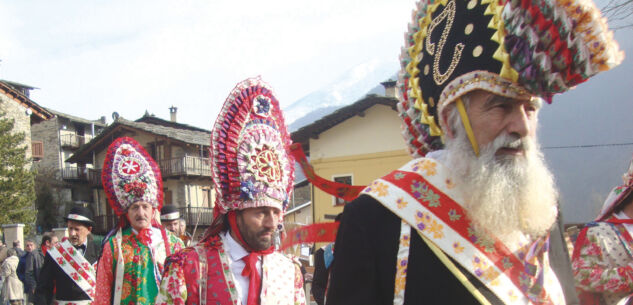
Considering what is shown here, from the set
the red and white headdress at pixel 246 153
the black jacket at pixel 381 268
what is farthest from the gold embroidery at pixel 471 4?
the red and white headdress at pixel 246 153

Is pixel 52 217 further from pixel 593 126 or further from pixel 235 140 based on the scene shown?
pixel 235 140

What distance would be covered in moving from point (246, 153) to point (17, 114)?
36.8m

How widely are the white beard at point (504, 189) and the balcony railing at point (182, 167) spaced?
112ft

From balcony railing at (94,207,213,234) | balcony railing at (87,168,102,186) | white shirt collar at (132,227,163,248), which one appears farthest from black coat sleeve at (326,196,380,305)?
balcony railing at (87,168,102,186)

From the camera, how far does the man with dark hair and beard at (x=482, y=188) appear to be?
1.86 metres

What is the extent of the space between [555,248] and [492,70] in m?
0.69

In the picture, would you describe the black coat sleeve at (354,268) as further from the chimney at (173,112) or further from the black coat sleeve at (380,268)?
the chimney at (173,112)

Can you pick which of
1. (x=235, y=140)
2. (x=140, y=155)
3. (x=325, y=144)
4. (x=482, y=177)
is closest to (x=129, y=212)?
(x=140, y=155)

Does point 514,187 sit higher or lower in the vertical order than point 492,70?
lower

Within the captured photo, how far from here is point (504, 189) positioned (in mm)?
1956

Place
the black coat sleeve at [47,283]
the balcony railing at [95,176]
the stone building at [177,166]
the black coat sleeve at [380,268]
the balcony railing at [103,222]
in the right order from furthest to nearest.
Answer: the balcony railing at [95,176]
the balcony railing at [103,222]
the stone building at [177,166]
the black coat sleeve at [47,283]
the black coat sleeve at [380,268]

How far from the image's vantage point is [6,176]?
93.8ft

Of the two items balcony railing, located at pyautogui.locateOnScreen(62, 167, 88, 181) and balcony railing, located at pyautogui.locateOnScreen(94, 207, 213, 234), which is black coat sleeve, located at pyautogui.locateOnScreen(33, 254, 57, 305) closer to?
balcony railing, located at pyautogui.locateOnScreen(94, 207, 213, 234)

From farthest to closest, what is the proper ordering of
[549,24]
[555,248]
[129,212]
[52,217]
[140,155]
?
[52,217], [140,155], [129,212], [555,248], [549,24]
